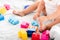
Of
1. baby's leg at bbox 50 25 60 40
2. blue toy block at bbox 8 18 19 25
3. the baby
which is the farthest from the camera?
blue toy block at bbox 8 18 19 25

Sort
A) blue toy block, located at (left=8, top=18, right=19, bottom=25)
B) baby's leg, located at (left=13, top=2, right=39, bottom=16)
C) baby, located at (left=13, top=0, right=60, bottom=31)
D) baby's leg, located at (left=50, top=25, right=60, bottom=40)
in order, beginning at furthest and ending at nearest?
baby's leg, located at (left=13, top=2, right=39, bottom=16) → blue toy block, located at (left=8, top=18, right=19, bottom=25) → baby, located at (left=13, top=0, right=60, bottom=31) → baby's leg, located at (left=50, top=25, right=60, bottom=40)

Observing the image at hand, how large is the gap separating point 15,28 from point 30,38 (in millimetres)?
183

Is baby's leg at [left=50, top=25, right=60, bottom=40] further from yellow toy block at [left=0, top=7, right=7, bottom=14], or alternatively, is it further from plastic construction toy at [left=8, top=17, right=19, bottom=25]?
yellow toy block at [left=0, top=7, right=7, bottom=14]

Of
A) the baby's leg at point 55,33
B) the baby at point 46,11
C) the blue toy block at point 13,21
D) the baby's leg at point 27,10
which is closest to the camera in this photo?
the baby's leg at point 55,33

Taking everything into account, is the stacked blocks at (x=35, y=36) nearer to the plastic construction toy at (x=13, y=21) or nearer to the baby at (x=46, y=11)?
the baby at (x=46, y=11)

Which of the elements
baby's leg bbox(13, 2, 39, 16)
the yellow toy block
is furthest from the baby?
the yellow toy block

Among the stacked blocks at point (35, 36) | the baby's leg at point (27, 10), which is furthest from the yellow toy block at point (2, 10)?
the stacked blocks at point (35, 36)

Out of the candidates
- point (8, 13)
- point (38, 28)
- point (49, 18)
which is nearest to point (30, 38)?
point (38, 28)

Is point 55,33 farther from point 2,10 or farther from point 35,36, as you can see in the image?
point 2,10

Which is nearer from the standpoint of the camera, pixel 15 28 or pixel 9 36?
pixel 9 36

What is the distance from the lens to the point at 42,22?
1253mm

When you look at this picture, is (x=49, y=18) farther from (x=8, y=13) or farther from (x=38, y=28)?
(x=8, y=13)

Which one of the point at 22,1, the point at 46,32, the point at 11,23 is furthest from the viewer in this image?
the point at 22,1

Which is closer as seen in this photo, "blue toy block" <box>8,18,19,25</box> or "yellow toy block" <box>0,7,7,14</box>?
"blue toy block" <box>8,18,19,25</box>
